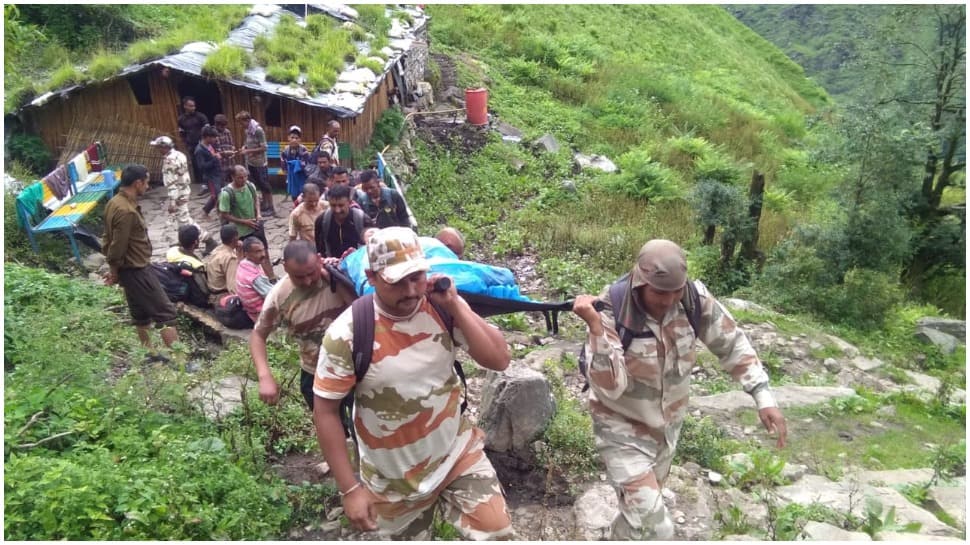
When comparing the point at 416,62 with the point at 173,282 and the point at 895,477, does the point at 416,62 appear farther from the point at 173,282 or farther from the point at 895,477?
the point at 895,477

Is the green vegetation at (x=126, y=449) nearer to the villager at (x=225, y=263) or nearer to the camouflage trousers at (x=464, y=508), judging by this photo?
the camouflage trousers at (x=464, y=508)

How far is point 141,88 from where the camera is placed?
1223 centimetres

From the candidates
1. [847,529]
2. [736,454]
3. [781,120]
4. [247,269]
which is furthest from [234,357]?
[781,120]

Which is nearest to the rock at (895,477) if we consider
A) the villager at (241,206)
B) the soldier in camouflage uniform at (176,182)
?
the villager at (241,206)

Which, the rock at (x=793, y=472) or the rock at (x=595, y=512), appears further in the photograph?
the rock at (x=793, y=472)

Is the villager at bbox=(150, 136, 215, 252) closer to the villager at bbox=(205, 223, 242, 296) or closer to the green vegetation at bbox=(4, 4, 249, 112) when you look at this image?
the villager at bbox=(205, 223, 242, 296)

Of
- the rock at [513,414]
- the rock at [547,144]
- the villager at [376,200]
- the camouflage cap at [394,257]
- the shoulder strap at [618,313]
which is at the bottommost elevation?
the rock at [547,144]

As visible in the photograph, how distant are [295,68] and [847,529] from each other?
431 inches

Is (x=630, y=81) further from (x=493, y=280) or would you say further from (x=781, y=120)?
(x=493, y=280)

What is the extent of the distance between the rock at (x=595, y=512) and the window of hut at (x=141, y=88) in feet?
36.2

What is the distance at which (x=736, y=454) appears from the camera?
5.66m

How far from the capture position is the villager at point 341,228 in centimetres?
589

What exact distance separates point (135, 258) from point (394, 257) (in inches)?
169

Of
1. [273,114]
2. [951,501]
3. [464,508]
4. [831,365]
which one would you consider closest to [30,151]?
[273,114]
